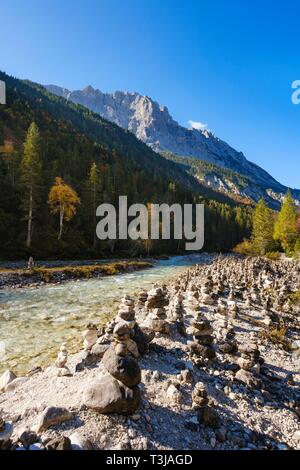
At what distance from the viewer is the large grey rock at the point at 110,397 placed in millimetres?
5371

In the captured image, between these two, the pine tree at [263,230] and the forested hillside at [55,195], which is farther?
the pine tree at [263,230]

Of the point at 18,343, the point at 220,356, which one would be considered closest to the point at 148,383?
the point at 220,356

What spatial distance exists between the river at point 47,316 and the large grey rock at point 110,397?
440 cm

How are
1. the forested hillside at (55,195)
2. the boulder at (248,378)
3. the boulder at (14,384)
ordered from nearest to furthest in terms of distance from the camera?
the boulder at (14,384)
the boulder at (248,378)
the forested hillside at (55,195)

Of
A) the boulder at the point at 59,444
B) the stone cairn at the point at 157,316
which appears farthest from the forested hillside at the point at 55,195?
the boulder at the point at 59,444

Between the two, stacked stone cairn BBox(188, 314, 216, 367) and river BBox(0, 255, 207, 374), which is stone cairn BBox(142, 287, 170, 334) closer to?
stacked stone cairn BBox(188, 314, 216, 367)

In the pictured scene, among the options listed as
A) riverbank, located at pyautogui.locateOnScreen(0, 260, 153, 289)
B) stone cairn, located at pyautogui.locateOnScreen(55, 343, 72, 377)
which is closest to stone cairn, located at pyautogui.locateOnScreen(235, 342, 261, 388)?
stone cairn, located at pyautogui.locateOnScreen(55, 343, 72, 377)

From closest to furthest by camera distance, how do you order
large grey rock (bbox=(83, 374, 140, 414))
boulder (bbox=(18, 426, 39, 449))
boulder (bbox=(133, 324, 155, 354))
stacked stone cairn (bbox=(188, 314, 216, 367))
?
boulder (bbox=(18, 426, 39, 449)), large grey rock (bbox=(83, 374, 140, 414)), boulder (bbox=(133, 324, 155, 354)), stacked stone cairn (bbox=(188, 314, 216, 367))

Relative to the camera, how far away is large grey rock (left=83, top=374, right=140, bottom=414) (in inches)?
211

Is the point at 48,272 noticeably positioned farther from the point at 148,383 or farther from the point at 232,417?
the point at 232,417

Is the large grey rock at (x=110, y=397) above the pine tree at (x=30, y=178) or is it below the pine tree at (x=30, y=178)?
below

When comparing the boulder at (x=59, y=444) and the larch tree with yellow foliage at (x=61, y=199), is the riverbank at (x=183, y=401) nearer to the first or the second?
the boulder at (x=59, y=444)

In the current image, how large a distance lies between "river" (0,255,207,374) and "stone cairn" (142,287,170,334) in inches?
116

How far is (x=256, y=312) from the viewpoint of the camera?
16.1 metres
